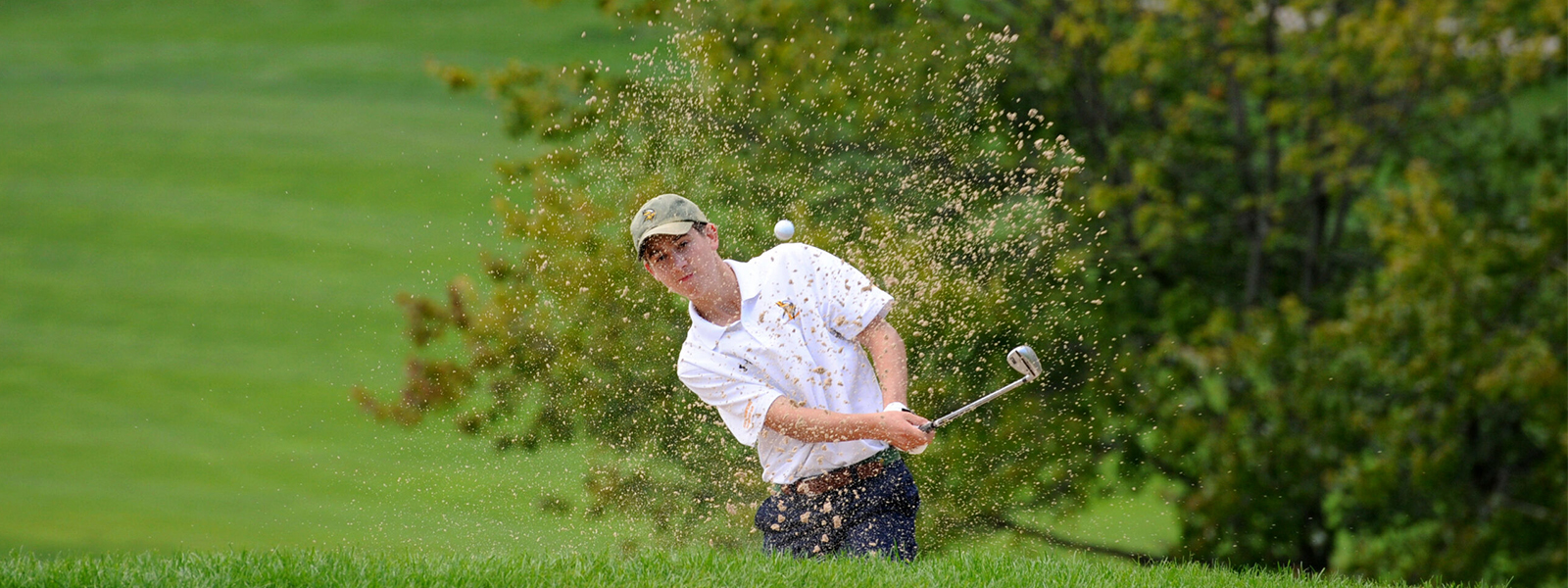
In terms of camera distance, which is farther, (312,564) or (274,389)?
(274,389)

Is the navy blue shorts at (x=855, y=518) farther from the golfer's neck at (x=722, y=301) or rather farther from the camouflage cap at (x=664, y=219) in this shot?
the camouflage cap at (x=664, y=219)

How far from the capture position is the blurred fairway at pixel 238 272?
48.5 feet

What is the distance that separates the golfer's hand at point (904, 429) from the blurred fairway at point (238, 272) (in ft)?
14.7

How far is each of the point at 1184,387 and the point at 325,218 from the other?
Result: 15734 millimetres

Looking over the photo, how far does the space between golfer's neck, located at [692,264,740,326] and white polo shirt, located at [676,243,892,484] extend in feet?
0.11

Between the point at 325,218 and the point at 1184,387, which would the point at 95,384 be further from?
the point at 1184,387

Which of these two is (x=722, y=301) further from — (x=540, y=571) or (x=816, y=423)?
(x=540, y=571)

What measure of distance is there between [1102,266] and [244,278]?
1490 cm

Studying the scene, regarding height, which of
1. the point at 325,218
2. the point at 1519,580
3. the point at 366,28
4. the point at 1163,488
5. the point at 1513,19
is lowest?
the point at 1519,580

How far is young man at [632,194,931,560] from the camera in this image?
452 cm

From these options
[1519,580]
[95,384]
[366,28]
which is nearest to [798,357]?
[1519,580]

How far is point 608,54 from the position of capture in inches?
1096

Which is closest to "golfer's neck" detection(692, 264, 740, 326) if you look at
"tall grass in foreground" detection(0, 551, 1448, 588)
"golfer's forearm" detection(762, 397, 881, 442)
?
"golfer's forearm" detection(762, 397, 881, 442)

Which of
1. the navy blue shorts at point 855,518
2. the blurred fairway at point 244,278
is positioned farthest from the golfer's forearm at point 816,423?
the blurred fairway at point 244,278
